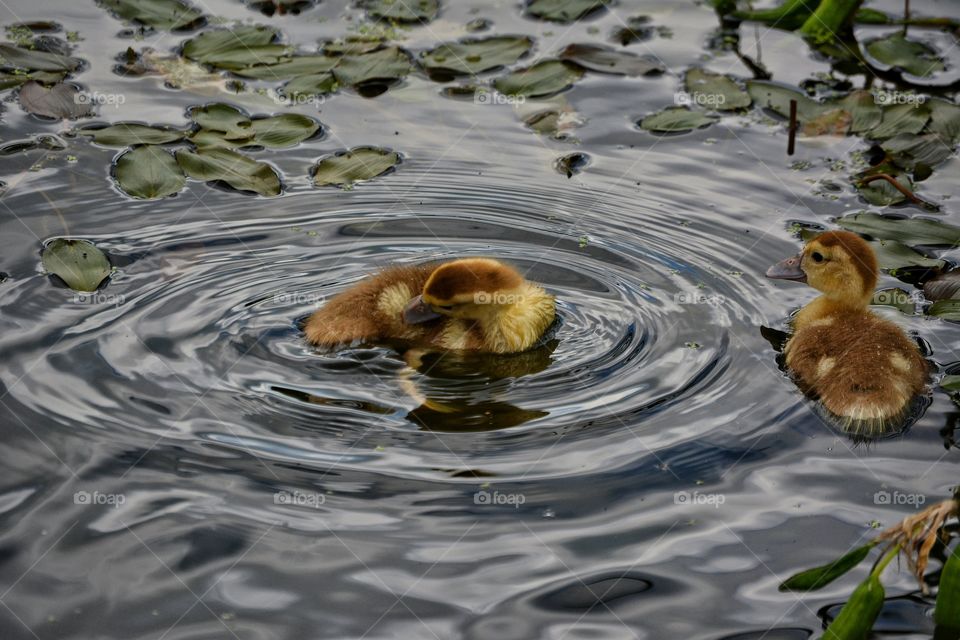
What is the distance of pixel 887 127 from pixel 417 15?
2.88 meters

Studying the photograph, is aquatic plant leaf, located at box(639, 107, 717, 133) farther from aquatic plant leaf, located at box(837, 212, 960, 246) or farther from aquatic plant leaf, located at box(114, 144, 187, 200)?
aquatic plant leaf, located at box(114, 144, 187, 200)

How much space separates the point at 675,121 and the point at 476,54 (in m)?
1.27

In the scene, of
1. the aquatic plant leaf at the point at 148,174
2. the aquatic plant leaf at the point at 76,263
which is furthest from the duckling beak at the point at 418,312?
the aquatic plant leaf at the point at 148,174

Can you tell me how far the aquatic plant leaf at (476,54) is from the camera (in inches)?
264

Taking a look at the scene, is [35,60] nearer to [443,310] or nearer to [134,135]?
[134,135]

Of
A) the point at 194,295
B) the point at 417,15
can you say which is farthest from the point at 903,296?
the point at 417,15

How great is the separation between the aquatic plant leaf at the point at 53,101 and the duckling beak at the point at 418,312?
8.53 feet

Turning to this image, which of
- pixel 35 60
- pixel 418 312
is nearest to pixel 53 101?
pixel 35 60

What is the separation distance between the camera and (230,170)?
5.63 meters

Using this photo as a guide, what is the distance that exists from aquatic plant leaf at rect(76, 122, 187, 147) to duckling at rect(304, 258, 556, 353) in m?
1.66

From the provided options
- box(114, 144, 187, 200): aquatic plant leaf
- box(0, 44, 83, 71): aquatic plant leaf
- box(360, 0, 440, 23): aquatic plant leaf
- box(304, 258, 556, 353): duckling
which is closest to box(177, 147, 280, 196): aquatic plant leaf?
box(114, 144, 187, 200): aquatic plant leaf

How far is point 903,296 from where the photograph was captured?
4895mm

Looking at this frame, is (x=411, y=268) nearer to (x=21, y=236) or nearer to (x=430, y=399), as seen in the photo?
(x=430, y=399)

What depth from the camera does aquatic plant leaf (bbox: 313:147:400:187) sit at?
224 inches
